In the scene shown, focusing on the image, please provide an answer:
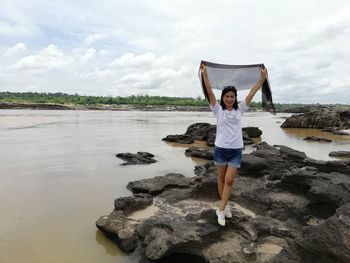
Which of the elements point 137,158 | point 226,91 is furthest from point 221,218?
point 137,158

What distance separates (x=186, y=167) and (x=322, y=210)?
8.10 metres

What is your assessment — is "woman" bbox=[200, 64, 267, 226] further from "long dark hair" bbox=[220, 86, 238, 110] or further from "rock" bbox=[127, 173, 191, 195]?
"rock" bbox=[127, 173, 191, 195]

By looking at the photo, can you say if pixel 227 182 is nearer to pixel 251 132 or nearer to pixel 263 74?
pixel 263 74

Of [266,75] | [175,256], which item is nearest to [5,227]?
[175,256]

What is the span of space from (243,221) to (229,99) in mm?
2162

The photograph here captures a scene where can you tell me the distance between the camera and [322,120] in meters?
41.4

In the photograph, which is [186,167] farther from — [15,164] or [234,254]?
[234,254]

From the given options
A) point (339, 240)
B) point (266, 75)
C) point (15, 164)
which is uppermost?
point (266, 75)

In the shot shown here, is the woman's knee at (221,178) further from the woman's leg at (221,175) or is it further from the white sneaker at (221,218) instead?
the white sneaker at (221,218)

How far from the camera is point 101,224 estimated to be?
742cm

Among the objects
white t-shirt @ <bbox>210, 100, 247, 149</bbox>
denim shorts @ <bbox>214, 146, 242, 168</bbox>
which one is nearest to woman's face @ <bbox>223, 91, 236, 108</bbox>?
white t-shirt @ <bbox>210, 100, 247, 149</bbox>

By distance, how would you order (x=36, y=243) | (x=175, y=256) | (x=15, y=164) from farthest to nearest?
(x=15, y=164) → (x=36, y=243) → (x=175, y=256)

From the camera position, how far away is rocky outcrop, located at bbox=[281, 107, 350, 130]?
40.8m

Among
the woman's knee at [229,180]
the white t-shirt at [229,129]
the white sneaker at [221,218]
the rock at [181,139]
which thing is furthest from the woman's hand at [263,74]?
the rock at [181,139]
